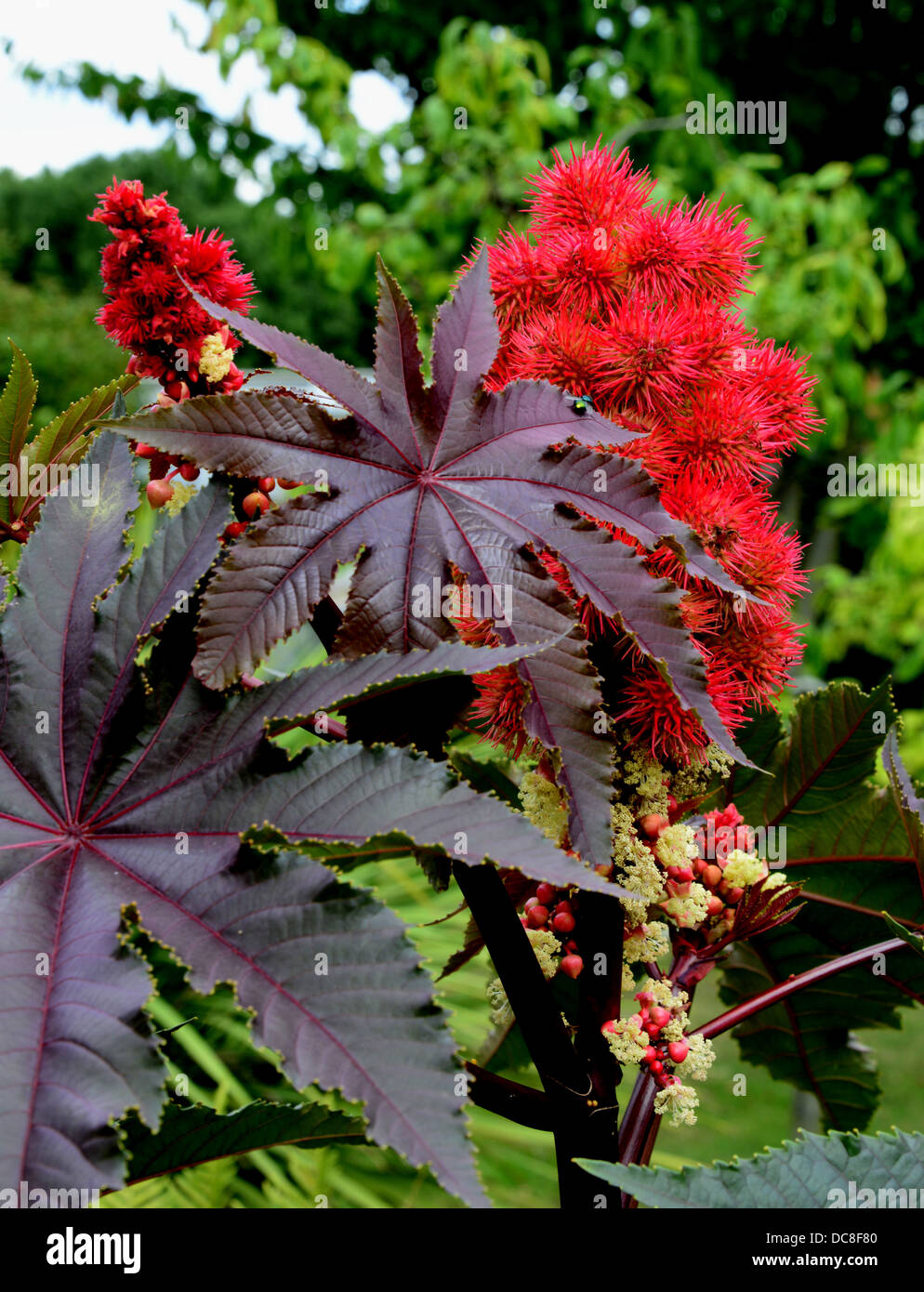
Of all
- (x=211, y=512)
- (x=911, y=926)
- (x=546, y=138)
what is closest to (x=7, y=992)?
(x=211, y=512)

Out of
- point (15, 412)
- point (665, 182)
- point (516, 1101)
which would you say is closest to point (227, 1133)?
point (516, 1101)

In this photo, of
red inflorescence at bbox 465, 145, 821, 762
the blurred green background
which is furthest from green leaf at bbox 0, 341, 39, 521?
the blurred green background

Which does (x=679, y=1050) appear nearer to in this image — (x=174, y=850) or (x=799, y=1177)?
(x=799, y=1177)

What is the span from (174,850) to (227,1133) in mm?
159

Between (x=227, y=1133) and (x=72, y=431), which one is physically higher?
(x=72, y=431)

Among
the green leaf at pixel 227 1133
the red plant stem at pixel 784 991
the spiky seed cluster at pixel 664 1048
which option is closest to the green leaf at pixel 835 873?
the red plant stem at pixel 784 991

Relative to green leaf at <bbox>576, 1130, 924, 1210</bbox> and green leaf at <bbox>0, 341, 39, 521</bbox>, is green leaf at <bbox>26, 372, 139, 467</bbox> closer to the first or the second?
green leaf at <bbox>0, 341, 39, 521</bbox>

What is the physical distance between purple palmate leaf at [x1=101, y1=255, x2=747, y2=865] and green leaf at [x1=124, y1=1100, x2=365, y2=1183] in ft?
0.65

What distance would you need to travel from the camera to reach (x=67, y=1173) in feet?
1.01

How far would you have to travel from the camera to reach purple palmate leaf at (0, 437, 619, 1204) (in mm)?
322

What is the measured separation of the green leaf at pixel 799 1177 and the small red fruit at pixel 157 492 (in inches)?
12.2

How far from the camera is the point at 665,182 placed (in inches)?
101
